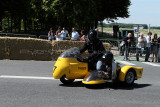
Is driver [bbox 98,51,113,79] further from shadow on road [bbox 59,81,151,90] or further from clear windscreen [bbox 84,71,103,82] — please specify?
shadow on road [bbox 59,81,151,90]

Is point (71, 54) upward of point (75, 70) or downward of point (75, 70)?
upward

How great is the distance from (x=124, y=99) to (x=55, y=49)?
10.6 metres

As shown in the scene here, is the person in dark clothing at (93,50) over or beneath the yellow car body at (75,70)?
over

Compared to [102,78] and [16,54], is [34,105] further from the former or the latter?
[16,54]

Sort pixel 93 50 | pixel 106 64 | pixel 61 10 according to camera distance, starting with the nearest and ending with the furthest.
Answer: pixel 106 64 < pixel 93 50 < pixel 61 10

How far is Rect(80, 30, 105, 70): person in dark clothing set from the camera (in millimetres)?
9328

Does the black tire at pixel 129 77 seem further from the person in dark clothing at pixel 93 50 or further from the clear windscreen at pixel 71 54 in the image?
the clear windscreen at pixel 71 54

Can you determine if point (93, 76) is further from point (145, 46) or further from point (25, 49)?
point (145, 46)

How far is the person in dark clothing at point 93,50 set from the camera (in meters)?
9.33

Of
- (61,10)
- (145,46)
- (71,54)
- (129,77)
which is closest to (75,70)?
(71,54)

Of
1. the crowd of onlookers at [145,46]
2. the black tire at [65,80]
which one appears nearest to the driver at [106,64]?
the black tire at [65,80]

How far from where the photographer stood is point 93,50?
31.1ft

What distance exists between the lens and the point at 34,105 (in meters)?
6.97

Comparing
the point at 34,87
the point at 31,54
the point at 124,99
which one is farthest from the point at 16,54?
the point at 124,99
